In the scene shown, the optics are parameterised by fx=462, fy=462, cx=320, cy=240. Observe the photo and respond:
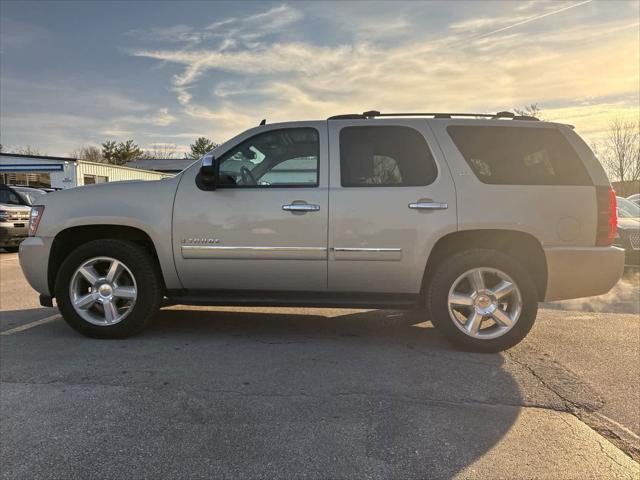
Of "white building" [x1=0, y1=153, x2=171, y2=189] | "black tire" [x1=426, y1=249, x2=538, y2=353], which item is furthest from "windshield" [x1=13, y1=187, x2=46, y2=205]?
"white building" [x1=0, y1=153, x2=171, y2=189]

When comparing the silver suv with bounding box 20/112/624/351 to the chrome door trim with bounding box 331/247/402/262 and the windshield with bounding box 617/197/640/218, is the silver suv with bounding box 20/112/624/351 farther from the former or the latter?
the windshield with bounding box 617/197/640/218

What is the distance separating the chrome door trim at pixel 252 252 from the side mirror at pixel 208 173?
0.54 m

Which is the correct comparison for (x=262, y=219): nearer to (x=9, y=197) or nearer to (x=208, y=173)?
(x=208, y=173)

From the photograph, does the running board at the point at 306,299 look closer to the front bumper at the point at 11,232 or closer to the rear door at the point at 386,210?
the rear door at the point at 386,210

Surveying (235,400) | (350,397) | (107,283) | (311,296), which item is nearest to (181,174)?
(107,283)

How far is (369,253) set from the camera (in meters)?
3.94

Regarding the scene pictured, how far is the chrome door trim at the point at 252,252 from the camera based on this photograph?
400 cm

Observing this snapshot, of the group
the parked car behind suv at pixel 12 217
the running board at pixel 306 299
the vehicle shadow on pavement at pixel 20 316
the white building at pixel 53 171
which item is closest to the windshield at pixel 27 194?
the parked car behind suv at pixel 12 217

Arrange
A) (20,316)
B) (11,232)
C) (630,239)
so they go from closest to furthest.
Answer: (20,316), (630,239), (11,232)

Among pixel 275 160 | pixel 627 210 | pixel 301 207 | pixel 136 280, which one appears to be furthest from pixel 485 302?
pixel 627 210

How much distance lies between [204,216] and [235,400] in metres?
1.74

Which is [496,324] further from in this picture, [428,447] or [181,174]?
[181,174]

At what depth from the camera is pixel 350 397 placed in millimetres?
3021

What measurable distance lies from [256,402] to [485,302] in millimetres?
2117
